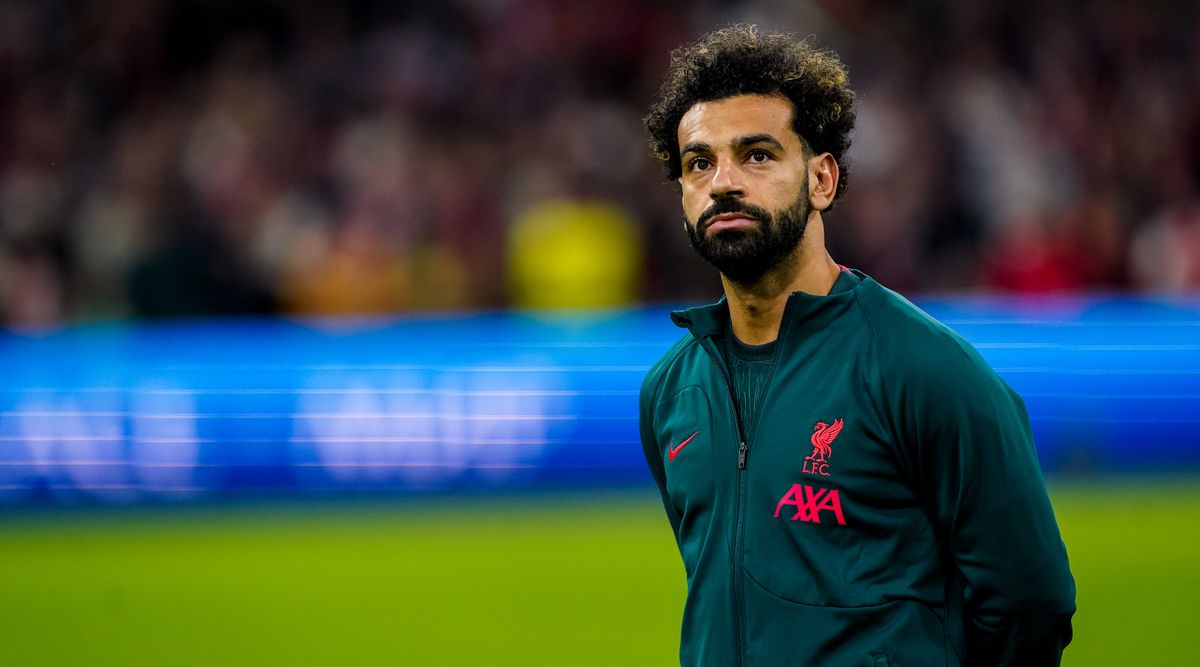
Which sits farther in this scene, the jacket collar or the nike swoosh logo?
the nike swoosh logo

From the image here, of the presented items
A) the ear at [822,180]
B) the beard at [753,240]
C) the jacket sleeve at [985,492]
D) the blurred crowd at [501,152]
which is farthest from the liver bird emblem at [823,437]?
the blurred crowd at [501,152]

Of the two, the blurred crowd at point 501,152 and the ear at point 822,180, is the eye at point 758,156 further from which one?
the blurred crowd at point 501,152

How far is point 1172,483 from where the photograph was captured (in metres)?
6.64

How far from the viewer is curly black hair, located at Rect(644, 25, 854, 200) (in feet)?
8.99

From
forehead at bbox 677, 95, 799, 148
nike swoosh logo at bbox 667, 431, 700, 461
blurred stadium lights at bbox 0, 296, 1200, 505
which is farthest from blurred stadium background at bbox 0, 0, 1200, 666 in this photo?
forehead at bbox 677, 95, 799, 148

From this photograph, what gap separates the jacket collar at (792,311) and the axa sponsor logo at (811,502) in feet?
1.04

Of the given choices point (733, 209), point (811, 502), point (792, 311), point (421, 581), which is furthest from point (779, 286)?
point (421, 581)

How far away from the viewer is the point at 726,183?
266 cm

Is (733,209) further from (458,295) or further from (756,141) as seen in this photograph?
(458,295)

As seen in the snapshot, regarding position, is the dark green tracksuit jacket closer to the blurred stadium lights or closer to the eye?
the eye

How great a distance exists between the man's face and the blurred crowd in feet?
19.4

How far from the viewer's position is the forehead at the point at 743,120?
271 centimetres

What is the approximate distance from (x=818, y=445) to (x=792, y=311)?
268 millimetres

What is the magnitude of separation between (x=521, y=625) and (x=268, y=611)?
114 cm
